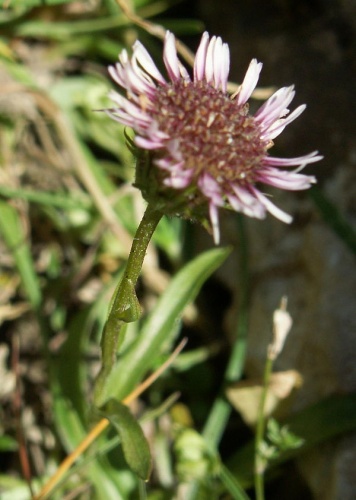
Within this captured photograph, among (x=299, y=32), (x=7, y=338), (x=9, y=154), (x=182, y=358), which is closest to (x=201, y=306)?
(x=182, y=358)

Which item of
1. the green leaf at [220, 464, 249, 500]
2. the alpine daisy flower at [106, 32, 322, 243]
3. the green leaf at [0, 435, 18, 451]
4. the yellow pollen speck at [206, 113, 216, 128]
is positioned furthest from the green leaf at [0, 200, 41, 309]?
the yellow pollen speck at [206, 113, 216, 128]

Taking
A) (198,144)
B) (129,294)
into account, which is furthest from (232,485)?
(198,144)

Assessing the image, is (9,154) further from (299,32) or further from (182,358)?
(299,32)

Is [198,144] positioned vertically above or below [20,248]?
below

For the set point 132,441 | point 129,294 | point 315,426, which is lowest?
point 315,426

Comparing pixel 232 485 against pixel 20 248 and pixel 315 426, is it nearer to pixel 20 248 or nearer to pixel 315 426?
pixel 315 426

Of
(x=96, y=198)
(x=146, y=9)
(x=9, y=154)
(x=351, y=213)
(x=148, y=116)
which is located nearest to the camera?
(x=148, y=116)

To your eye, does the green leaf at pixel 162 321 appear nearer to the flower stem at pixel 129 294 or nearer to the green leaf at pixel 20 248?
the flower stem at pixel 129 294
